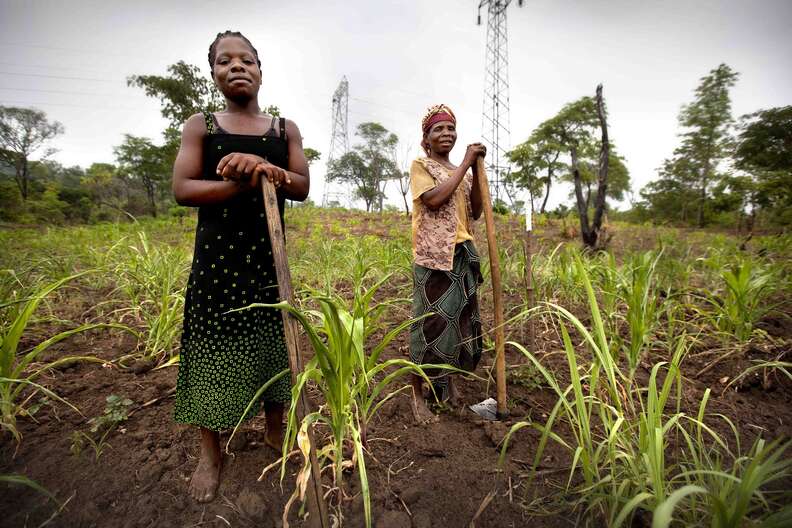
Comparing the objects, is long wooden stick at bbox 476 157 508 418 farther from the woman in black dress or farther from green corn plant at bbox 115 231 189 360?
green corn plant at bbox 115 231 189 360

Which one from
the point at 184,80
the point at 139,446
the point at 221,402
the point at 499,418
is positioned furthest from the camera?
the point at 184,80

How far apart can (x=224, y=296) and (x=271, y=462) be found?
678 mm

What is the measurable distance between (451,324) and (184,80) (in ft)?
39.1

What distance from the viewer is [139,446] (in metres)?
1.38

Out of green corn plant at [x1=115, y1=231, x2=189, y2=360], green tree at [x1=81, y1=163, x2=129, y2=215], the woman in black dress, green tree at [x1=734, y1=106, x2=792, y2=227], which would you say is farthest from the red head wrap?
green tree at [x1=81, y1=163, x2=129, y2=215]

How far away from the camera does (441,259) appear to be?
5.15 ft

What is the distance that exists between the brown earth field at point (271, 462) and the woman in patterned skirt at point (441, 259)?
0.27m

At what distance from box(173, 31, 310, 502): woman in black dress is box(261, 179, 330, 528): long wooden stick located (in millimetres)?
198

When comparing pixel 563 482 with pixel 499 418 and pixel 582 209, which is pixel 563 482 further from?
pixel 582 209

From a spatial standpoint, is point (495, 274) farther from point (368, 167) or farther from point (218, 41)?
point (368, 167)

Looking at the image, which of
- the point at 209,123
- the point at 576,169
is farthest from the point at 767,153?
the point at 209,123

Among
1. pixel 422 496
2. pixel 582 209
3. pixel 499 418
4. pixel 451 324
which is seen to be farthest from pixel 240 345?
pixel 582 209

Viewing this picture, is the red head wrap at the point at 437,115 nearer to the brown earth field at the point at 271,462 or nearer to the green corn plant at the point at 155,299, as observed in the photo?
the brown earth field at the point at 271,462

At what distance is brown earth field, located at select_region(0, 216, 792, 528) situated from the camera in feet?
3.61
